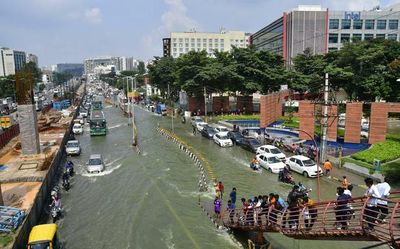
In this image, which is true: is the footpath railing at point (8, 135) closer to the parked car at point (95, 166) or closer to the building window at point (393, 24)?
the parked car at point (95, 166)

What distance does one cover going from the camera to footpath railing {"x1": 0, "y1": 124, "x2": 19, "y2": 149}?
41.6 meters

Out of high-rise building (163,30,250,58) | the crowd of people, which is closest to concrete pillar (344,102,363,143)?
the crowd of people

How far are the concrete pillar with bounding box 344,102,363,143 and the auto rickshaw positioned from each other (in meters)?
31.7

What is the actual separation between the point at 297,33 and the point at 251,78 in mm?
34258

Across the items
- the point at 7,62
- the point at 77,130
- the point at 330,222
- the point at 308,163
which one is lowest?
the point at 77,130

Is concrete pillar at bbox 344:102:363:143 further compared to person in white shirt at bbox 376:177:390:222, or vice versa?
concrete pillar at bbox 344:102:363:143

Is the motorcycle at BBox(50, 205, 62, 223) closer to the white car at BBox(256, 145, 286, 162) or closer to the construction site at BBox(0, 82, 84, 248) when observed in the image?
the construction site at BBox(0, 82, 84, 248)

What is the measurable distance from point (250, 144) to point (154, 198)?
56.6 feet

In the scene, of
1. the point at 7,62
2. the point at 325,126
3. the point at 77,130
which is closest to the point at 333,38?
the point at 77,130

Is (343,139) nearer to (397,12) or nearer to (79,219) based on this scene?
(79,219)

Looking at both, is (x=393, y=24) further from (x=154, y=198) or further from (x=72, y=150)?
(x=154, y=198)

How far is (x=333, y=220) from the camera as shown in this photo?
12617mm

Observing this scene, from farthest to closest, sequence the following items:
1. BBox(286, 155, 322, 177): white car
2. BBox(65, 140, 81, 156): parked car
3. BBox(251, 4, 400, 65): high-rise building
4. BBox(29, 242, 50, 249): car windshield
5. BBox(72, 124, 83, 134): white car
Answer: BBox(251, 4, 400, 65): high-rise building, BBox(72, 124, 83, 134): white car, BBox(65, 140, 81, 156): parked car, BBox(286, 155, 322, 177): white car, BBox(29, 242, 50, 249): car windshield

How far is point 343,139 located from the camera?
40.9 m
